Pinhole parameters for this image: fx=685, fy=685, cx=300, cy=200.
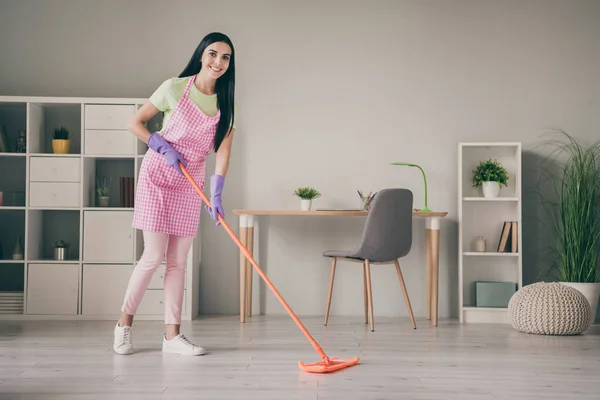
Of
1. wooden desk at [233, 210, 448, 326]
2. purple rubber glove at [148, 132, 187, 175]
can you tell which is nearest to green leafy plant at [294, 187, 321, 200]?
wooden desk at [233, 210, 448, 326]

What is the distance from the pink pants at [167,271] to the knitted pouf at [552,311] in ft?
6.30

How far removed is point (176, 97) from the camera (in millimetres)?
2959

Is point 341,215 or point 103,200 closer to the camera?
point 341,215

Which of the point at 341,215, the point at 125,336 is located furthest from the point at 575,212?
the point at 125,336

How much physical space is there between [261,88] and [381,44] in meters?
0.86

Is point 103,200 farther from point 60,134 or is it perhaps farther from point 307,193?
point 307,193

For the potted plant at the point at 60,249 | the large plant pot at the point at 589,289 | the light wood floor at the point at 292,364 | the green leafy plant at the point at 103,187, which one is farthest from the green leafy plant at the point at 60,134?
the large plant pot at the point at 589,289

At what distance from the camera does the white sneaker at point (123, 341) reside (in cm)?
295

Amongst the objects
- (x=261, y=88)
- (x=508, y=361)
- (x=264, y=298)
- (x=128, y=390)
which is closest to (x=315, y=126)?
(x=261, y=88)

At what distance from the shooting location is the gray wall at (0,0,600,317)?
455cm

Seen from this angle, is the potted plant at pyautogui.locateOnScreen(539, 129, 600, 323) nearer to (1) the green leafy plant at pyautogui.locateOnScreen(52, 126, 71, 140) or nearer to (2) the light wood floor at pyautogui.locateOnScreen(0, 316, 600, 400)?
(2) the light wood floor at pyautogui.locateOnScreen(0, 316, 600, 400)

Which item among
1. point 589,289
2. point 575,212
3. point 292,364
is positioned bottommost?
point 292,364

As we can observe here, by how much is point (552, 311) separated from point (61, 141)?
10.0ft

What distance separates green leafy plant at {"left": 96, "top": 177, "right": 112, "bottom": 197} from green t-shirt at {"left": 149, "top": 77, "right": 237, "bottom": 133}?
144cm
